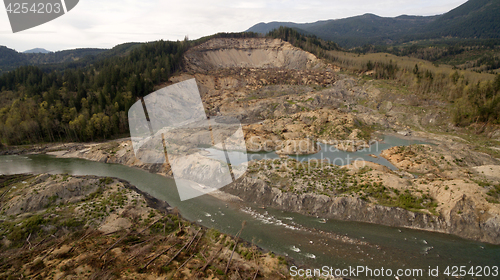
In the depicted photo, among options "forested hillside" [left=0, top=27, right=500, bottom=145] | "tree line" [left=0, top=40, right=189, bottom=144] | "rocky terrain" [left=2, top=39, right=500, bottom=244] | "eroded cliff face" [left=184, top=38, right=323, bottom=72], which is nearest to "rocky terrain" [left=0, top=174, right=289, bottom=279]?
"rocky terrain" [left=2, top=39, right=500, bottom=244]

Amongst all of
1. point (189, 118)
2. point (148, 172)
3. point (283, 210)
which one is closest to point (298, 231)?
point (283, 210)

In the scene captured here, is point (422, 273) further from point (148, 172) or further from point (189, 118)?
point (189, 118)

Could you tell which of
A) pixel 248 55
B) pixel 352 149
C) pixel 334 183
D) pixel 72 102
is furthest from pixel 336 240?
pixel 248 55

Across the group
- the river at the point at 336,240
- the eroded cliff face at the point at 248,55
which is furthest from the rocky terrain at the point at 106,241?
the eroded cliff face at the point at 248,55

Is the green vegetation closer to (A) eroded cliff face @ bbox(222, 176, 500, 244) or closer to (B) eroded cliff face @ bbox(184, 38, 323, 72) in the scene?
(A) eroded cliff face @ bbox(222, 176, 500, 244)

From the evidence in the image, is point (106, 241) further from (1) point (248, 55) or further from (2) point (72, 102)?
(1) point (248, 55)

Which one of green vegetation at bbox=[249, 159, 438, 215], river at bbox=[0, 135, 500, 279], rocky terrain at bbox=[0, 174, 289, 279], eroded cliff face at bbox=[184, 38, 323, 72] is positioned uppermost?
eroded cliff face at bbox=[184, 38, 323, 72]
